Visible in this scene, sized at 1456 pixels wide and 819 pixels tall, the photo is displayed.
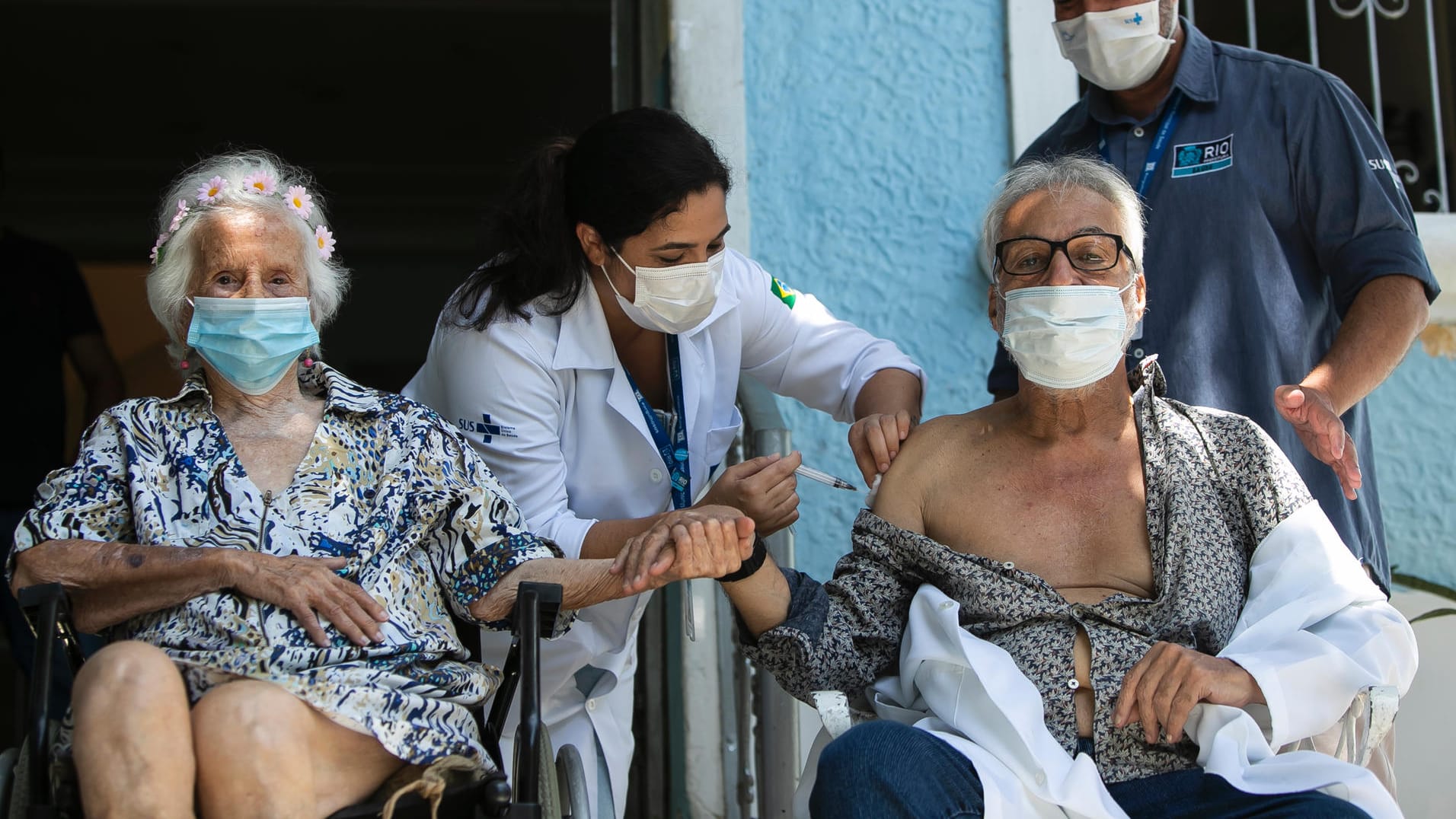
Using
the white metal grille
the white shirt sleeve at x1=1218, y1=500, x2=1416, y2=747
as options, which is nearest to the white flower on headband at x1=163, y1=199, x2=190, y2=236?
the white shirt sleeve at x1=1218, y1=500, x2=1416, y2=747

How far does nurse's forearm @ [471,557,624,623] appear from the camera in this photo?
8.27 ft

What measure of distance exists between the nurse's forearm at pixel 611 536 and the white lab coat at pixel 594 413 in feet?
0.08

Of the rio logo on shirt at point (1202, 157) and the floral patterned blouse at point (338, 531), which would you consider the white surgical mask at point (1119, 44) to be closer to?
the rio logo on shirt at point (1202, 157)

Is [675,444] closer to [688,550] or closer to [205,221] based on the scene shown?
[688,550]

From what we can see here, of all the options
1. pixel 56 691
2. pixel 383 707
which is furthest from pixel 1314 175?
pixel 56 691

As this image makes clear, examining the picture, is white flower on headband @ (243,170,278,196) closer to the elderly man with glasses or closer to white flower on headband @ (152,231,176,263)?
white flower on headband @ (152,231,176,263)

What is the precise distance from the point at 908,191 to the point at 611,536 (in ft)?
5.94

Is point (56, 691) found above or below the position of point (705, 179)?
below

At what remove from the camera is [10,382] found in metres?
4.49

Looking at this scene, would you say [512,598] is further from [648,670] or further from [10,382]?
[10,382]

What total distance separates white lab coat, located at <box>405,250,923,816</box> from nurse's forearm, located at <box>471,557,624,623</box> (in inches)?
8.2

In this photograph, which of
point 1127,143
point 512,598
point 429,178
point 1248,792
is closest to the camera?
point 1248,792

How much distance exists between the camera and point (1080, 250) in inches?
105

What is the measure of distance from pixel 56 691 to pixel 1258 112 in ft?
11.6
